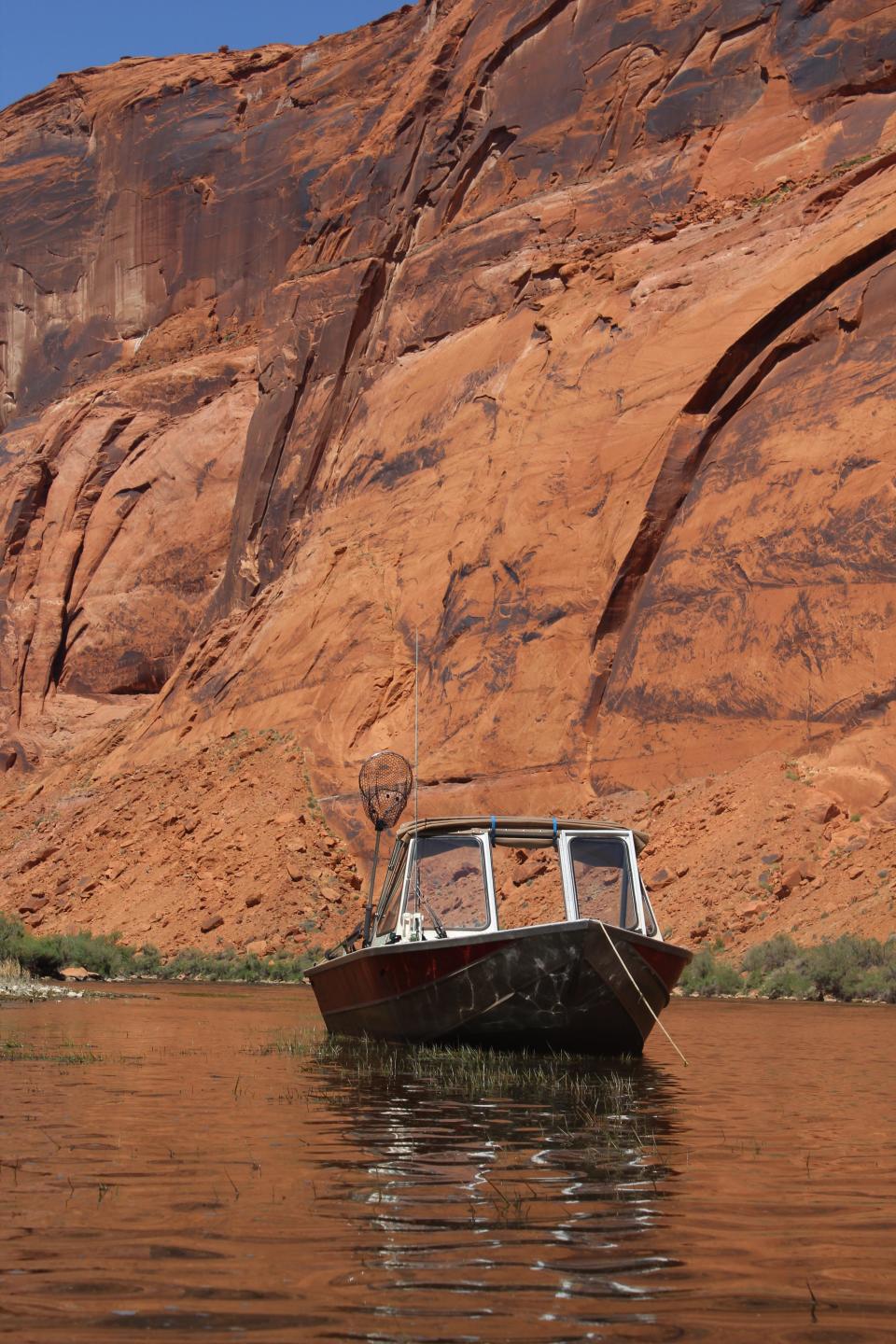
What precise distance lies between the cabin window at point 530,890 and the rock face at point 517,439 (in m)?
6.78

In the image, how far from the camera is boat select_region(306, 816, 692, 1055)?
13938 millimetres

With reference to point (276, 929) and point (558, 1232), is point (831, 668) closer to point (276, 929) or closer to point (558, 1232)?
point (276, 929)

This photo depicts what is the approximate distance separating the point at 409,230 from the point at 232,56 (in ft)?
105

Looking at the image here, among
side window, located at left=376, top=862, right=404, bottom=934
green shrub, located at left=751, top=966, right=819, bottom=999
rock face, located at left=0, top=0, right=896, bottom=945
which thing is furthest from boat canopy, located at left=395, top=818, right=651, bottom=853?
rock face, located at left=0, top=0, right=896, bottom=945

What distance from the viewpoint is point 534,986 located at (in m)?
14.0

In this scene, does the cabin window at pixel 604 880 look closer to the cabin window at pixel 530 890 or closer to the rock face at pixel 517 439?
the cabin window at pixel 530 890

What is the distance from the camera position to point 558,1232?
6.55 metres

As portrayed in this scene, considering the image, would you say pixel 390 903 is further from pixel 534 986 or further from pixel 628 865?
pixel 534 986

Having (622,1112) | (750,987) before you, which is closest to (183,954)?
(750,987)

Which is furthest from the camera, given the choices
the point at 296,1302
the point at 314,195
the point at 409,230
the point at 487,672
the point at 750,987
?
the point at 314,195

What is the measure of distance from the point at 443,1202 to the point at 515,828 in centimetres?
853

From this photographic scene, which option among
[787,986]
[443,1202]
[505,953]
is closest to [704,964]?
[787,986]

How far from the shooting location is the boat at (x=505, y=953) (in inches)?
549

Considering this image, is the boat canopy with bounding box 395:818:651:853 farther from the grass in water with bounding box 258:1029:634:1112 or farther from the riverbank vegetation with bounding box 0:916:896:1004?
the riverbank vegetation with bounding box 0:916:896:1004
